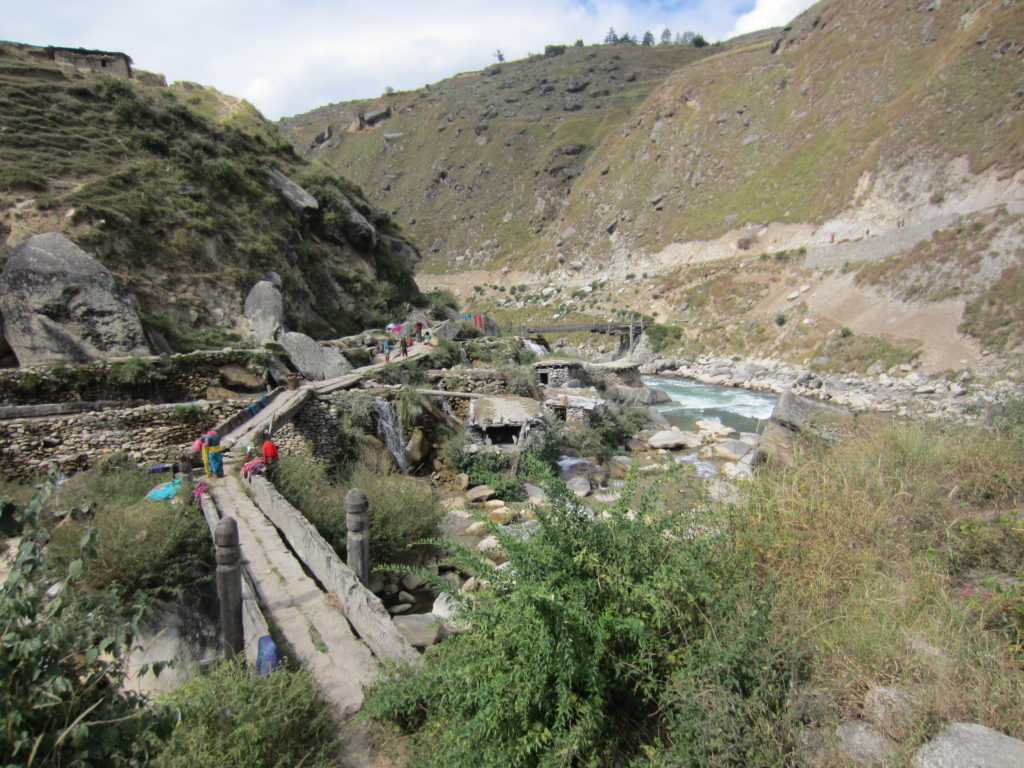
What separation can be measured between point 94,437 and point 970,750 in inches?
474

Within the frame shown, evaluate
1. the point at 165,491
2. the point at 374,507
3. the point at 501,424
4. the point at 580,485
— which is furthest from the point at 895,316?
the point at 165,491

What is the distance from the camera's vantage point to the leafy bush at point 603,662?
2730 mm

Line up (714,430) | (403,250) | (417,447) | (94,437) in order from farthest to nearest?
(403,250)
(714,430)
(417,447)
(94,437)

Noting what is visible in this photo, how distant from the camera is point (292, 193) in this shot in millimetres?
26406

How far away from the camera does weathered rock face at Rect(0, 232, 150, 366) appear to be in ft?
39.7

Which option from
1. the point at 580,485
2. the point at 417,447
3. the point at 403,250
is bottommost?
the point at 580,485

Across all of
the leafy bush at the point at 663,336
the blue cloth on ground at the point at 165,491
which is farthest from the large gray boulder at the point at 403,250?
the blue cloth on ground at the point at 165,491

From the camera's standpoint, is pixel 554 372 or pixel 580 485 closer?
pixel 580 485

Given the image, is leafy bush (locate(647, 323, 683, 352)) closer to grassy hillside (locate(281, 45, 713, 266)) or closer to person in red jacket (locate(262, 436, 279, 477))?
person in red jacket (locate(262, 436, 279, 477))

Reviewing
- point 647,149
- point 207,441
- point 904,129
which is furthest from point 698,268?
point 207,441

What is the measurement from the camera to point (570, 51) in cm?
12975

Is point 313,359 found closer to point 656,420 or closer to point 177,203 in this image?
point 177,203

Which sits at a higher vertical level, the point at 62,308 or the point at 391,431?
the point at 62,308

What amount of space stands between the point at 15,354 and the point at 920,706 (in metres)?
17.2
